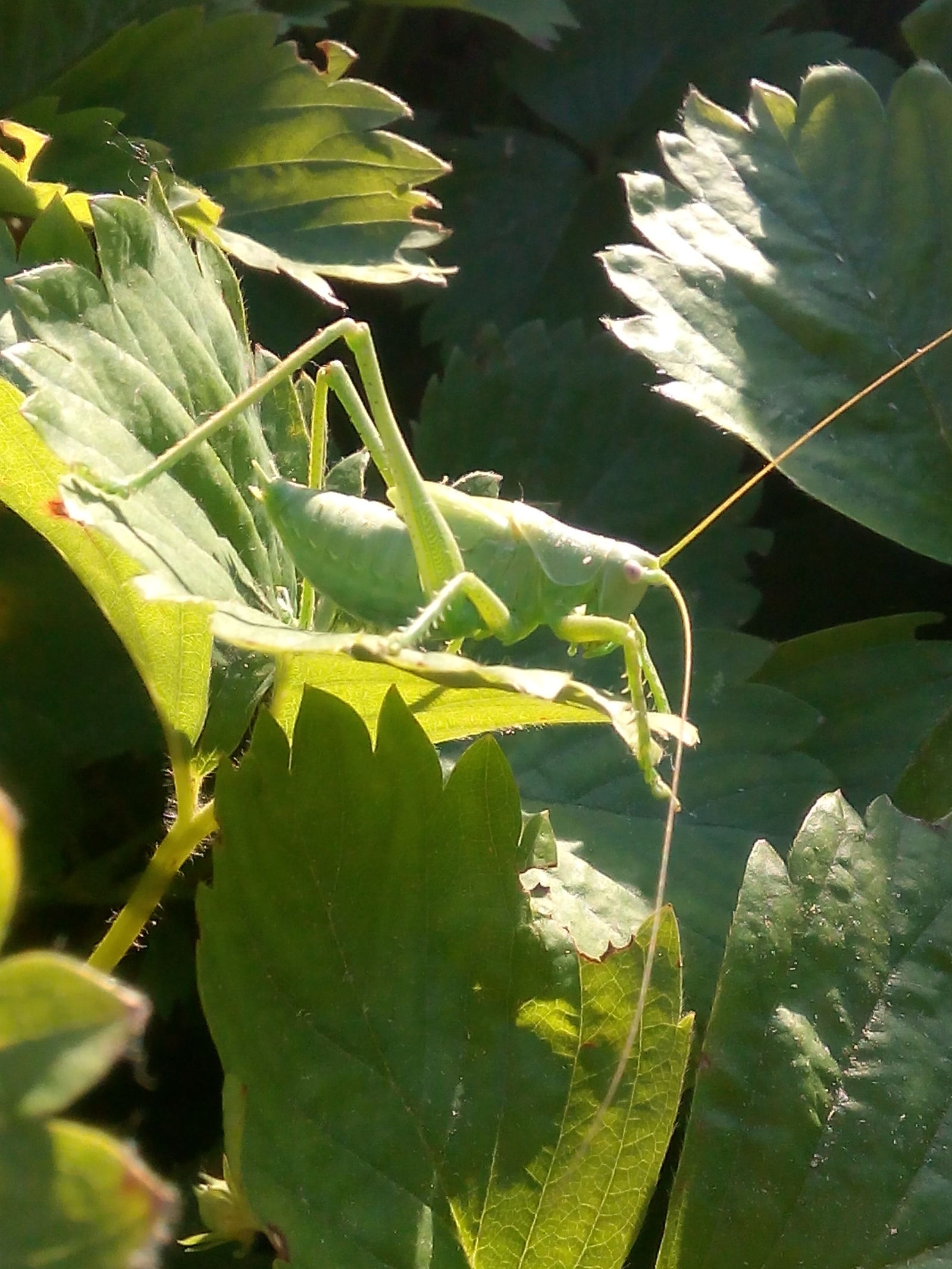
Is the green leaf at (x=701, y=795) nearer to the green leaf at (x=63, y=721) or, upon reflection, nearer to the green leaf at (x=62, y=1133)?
the green leaf at (x=63, y=721)

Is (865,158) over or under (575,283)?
over

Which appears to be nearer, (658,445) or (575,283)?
(658,445)

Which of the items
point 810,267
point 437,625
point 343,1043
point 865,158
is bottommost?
point 343,1043

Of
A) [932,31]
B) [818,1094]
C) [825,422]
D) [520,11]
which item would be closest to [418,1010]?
[818,1094]

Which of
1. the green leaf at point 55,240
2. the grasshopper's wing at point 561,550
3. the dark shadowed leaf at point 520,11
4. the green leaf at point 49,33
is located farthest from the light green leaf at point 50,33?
the grasshopper's wing at point 561,550

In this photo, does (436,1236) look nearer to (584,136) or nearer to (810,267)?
(810,267)

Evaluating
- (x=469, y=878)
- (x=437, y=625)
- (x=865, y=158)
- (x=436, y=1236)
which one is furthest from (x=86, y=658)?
(x=865, y=158)

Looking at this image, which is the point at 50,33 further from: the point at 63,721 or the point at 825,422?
the point at 825,422
